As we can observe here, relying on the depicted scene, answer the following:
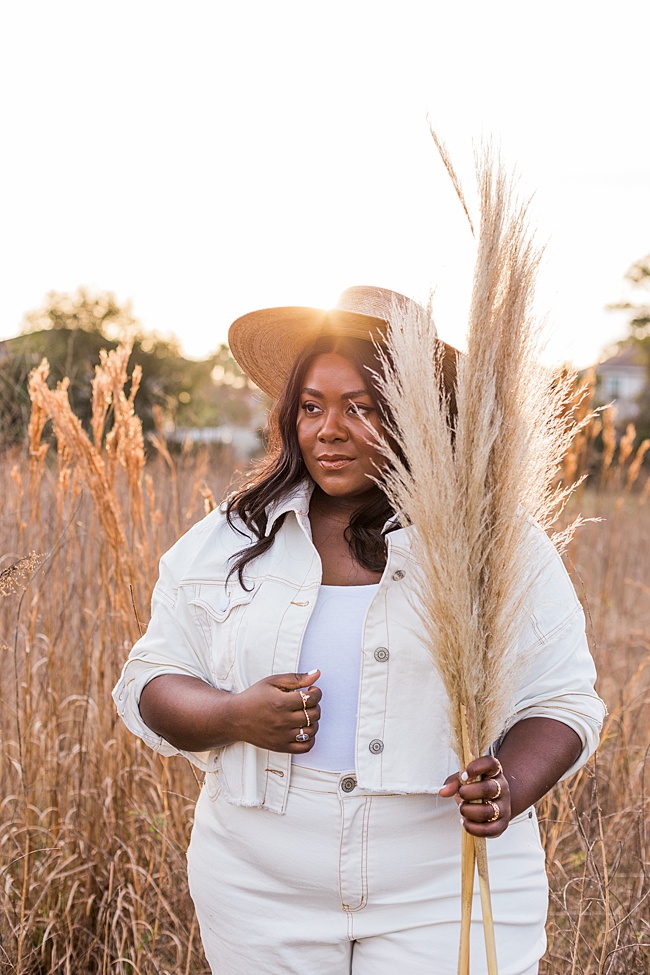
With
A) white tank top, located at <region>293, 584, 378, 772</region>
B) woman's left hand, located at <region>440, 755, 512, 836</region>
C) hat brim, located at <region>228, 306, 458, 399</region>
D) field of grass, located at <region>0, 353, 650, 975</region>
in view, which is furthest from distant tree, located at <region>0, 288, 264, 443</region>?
woman's left hand, located at <region>440, 755, 512, 836</region>

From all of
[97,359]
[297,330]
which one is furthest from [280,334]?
[97,359]

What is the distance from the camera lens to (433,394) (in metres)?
1.33

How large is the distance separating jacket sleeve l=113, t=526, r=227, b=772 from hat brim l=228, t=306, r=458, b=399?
0.58 m

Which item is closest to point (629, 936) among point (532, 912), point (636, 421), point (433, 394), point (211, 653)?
point (532, 912)

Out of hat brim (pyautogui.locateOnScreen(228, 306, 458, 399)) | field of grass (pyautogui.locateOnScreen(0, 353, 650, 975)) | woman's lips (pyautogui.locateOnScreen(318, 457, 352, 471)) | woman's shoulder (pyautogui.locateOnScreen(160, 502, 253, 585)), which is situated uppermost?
hat brim (pyautogui.locateOnScreen(228, 306, 458, 399))

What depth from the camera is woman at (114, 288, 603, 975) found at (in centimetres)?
170

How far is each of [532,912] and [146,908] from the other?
1.32m

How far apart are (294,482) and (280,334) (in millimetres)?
369

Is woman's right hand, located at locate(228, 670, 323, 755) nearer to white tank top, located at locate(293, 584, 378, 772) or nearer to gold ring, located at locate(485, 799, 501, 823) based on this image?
white tank top, located at locate(293, 584, 378, 772)

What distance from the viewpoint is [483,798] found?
4.49ft

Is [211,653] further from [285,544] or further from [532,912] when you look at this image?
[532,912]

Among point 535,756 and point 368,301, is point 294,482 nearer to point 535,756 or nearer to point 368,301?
point 368,301

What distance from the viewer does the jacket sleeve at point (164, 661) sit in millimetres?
1915

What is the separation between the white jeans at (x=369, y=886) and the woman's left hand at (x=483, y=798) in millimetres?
401
